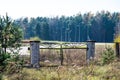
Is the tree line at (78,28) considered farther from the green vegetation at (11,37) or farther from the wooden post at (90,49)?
the green vegetation at (11,37)

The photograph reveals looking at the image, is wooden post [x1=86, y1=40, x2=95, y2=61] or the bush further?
wooden post [x1=86, y1=40, x2=95, y2=61]

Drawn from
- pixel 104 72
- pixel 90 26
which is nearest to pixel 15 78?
pixel 104 72

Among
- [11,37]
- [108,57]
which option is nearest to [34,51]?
[11,37]

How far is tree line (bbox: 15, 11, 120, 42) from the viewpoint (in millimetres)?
85750

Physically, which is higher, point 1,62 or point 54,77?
point 1,62

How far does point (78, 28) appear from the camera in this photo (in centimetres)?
9756

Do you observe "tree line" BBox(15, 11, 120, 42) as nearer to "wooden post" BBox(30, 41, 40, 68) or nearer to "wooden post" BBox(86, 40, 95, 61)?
"wooden post" BBox(86, 40, 95, 61)

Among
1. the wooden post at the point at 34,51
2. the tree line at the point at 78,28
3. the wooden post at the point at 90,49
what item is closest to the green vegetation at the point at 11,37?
the wooden post at the point at 34,51

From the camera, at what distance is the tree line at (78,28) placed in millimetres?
85750

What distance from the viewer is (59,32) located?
10119 centimetres

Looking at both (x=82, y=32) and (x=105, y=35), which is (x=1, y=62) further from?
(x=82, y=32)

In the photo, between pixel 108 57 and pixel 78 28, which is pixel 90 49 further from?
pixel 78 28

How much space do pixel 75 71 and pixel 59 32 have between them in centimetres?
9192

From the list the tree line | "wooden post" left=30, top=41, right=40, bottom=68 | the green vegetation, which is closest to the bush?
"wooden post" left=30, top=41, right=40, bottom=68
